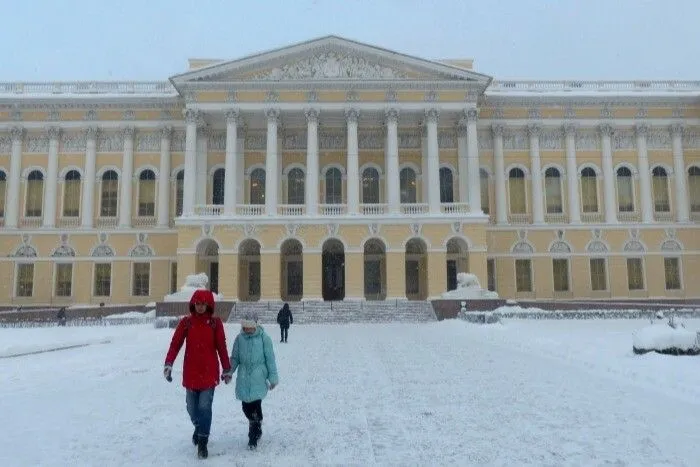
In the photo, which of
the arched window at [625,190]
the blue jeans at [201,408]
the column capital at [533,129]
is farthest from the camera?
the arched window at [625,190]

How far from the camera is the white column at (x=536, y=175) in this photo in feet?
133

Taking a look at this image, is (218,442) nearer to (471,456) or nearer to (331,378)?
(471,456)

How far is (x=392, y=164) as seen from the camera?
36.6 metres

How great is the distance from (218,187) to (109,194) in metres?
7.34

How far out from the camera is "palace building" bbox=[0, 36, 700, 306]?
127ft

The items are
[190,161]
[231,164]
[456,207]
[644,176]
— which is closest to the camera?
[231,164]

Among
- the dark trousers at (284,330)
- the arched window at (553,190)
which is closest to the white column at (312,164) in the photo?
the arched window at (553,190)

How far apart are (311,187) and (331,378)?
25.1m

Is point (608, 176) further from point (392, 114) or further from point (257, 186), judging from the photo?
point (257, 186)

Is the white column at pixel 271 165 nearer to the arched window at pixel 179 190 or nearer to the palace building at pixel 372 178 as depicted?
the palace building at pixel 372 178

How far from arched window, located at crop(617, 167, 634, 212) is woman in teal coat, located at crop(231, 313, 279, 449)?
3933cm

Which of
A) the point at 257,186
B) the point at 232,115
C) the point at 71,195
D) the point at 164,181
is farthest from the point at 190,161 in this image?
the point at 71,195

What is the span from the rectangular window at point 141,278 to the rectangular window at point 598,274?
2902cm

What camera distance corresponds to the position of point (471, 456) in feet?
21.4
